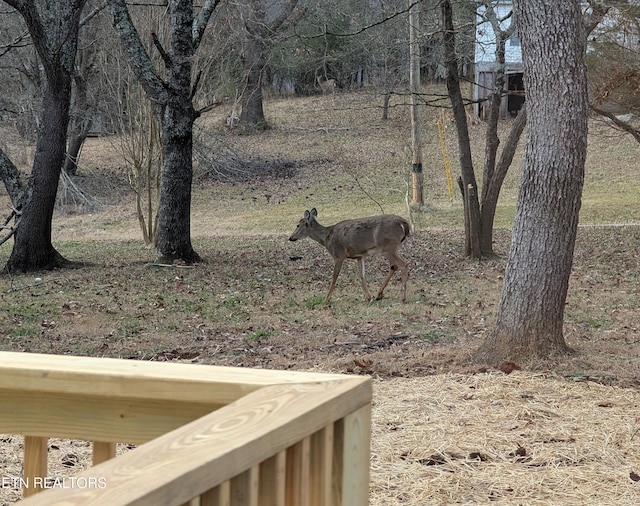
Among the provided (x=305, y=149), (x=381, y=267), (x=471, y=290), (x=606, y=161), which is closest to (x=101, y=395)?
(x=471, y=290)

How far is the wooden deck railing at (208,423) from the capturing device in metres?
1.74

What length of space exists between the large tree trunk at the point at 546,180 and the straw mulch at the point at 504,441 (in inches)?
21.7

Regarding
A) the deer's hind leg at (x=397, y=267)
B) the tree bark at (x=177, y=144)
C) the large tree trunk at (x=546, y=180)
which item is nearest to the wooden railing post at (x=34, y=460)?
the large tree trunk at (x=546, y=180)

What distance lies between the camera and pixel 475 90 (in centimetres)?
3812

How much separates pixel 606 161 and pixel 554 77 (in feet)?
77.0

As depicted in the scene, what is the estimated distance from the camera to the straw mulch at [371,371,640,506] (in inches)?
176

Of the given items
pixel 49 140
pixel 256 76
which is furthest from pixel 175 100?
pixel 256 76

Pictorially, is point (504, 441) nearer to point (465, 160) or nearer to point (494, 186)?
point (494, 186)

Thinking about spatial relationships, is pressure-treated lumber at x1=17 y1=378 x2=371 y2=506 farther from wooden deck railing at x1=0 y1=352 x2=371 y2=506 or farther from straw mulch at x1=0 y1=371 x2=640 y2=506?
straw mulch at x1=0 y1=371 x2=640 y2=506

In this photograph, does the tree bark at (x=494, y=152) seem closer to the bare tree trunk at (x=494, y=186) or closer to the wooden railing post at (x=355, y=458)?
the bare tree trunk at (x=494, y=186)

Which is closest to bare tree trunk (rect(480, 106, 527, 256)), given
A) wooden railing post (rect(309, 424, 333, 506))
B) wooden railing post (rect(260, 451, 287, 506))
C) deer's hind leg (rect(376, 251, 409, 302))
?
deer's hind leg (rect(376, 251, 409, 302))

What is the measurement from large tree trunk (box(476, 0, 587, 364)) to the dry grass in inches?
13.7

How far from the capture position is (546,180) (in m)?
7.01

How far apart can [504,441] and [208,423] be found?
3626mm
